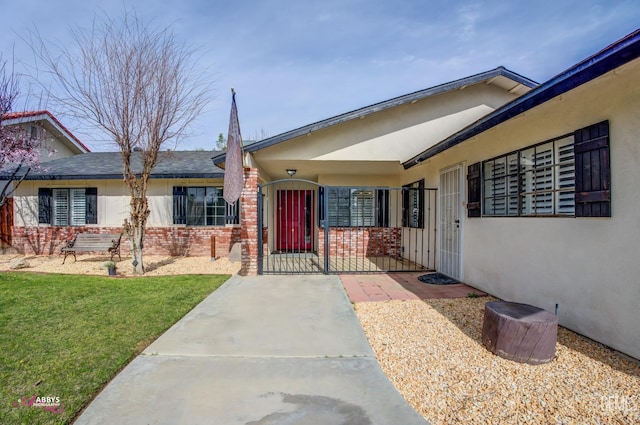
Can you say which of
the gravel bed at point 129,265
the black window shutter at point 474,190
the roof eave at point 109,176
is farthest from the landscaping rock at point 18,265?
the black window shutter at point 474,190

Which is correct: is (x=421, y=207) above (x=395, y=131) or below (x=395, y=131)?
below

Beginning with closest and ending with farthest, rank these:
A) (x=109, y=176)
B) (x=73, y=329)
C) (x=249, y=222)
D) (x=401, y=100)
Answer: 1. (x=73, y=329)
2. (x=249, y=222)
3. (x=401, y=100)
4. (x=109, y=176)

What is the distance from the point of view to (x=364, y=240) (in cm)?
1142

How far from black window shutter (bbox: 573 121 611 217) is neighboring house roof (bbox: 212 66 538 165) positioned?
15.3 feet

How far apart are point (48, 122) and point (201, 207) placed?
8.09 meters

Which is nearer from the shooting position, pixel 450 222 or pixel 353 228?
pixel 450 222

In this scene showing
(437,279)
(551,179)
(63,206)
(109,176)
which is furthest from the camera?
(63,206)

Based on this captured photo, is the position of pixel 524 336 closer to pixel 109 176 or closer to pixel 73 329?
pixel 73 329

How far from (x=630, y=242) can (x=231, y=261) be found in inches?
376

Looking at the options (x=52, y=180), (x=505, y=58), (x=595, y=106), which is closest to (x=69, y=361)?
(x=595, y=106)

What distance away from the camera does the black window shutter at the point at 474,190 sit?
616 centimetres

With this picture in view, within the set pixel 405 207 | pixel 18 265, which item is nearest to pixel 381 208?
pixel 405 207

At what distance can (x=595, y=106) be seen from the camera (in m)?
3.69

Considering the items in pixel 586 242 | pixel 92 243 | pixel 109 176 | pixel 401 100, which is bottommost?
pixel 92 243
